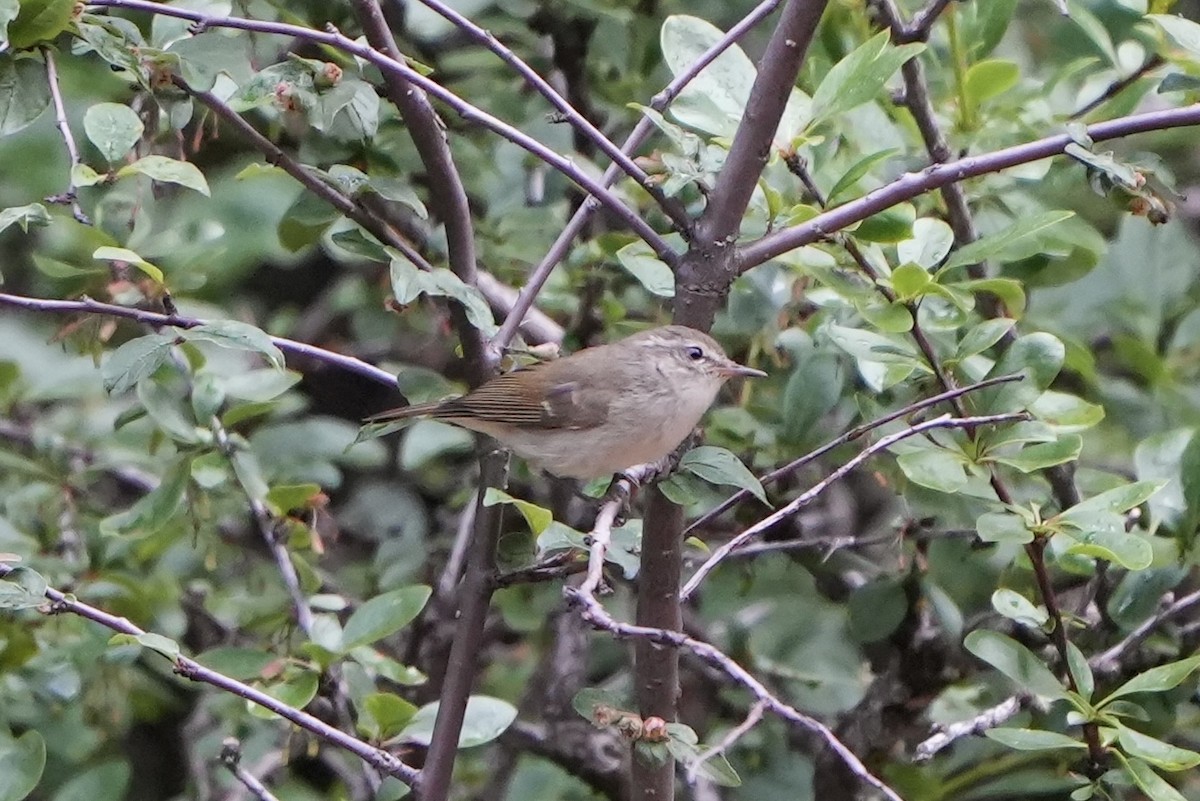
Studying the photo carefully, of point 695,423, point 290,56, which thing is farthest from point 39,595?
point 695,423

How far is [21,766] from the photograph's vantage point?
2.54 metres

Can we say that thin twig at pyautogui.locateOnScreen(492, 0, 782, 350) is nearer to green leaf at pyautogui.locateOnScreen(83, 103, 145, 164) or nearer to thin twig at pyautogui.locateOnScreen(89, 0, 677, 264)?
thin twig at pyautogui.locateOnScreen(89, 0, 677, 264)

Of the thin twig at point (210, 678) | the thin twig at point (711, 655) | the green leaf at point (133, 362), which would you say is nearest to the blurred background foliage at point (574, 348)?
the green leaf at point (133, 362)

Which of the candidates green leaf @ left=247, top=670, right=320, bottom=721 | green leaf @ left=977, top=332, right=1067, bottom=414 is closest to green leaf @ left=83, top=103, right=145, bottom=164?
green leaf @ left=247, top=670, right=320, bottom=721

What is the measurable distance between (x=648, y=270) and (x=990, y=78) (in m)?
0.87

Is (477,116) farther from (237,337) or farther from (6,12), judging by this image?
(6,12)

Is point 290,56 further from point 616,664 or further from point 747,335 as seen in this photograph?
point 616,664

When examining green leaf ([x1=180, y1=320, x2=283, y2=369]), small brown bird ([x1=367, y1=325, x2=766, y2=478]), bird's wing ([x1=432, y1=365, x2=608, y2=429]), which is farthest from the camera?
bird's wing ([x1=432, y1=365, x2=608, y2=429])

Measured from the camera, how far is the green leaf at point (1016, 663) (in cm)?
234

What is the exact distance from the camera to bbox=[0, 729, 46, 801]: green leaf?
2486 millimetres

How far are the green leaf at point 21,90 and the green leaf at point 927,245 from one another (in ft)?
4.73

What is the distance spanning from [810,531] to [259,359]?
2.23 meters

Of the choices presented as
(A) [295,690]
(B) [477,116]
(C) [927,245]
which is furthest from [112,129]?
(C) [927,245]

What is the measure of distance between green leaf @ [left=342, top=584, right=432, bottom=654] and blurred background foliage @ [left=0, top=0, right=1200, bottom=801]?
0.01m
